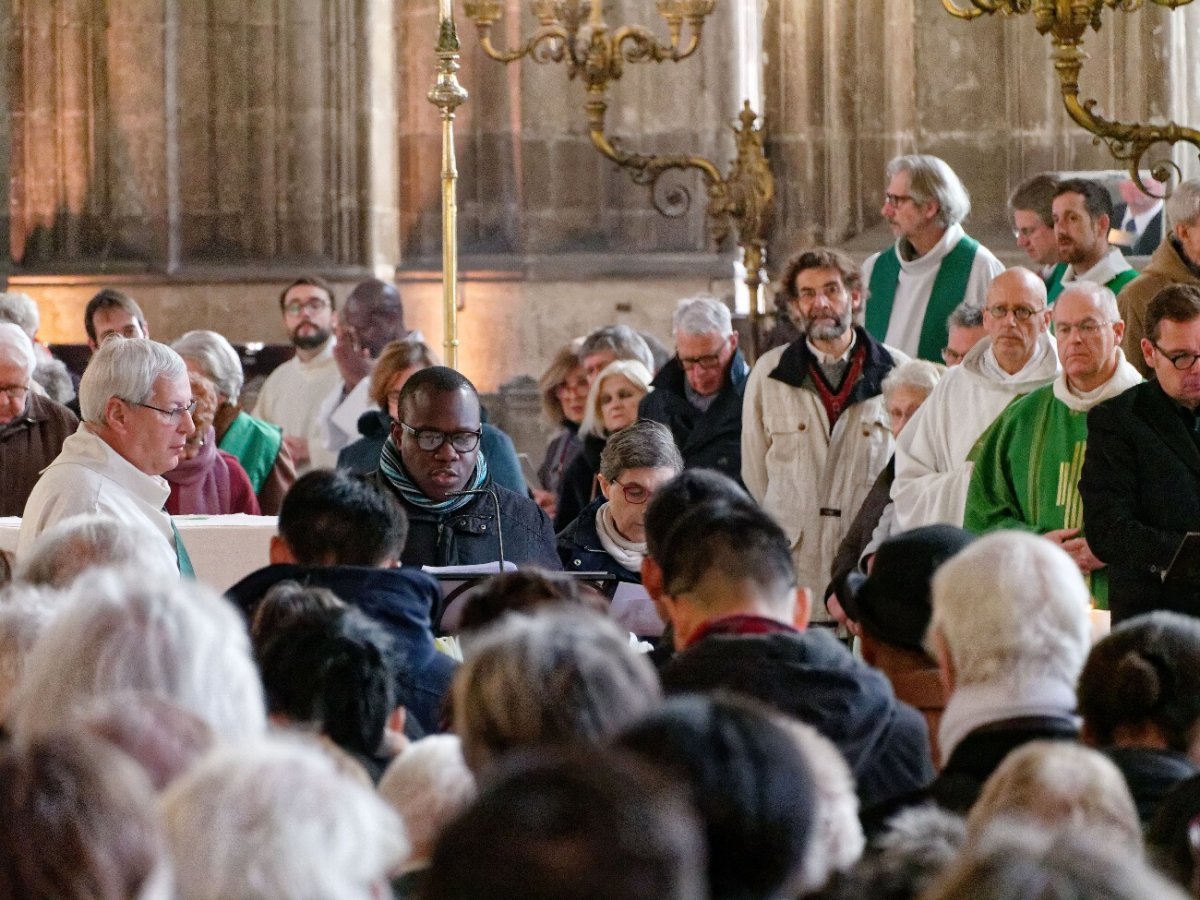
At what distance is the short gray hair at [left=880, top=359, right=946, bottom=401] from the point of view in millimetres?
7406

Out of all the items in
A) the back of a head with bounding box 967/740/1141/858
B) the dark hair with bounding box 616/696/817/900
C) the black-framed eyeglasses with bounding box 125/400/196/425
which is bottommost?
the back of a head with bounding box 967/740/1141/858

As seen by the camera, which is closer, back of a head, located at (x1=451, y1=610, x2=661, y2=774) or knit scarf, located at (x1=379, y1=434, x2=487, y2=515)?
back of a head, located at (x1=451, y1=610, x2=661, y2=774)

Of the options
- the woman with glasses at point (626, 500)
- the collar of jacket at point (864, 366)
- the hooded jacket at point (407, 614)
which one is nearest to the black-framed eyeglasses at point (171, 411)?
the woman with glasses at point (626, 500)

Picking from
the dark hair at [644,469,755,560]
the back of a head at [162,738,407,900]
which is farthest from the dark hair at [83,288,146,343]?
the back of a head at [162,738,407,900]

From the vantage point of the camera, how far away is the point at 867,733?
383 centimetres

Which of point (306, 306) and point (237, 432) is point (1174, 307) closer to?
point (237, 432)

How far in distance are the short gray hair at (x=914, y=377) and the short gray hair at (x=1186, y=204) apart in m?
0.85

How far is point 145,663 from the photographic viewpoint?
132 inches

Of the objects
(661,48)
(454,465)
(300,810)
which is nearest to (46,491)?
(454,465)

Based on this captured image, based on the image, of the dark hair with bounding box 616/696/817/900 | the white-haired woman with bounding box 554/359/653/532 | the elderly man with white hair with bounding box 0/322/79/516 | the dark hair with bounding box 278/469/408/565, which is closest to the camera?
the dark hair with bounding box 616/696/817/900

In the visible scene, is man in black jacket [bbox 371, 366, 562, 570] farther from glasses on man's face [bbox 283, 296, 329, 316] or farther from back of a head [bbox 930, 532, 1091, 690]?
glasses on man's face [bbox 283, 296, 329, 316]

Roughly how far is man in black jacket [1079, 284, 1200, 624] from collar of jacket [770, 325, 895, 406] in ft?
5.27

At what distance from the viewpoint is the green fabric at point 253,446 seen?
831cm

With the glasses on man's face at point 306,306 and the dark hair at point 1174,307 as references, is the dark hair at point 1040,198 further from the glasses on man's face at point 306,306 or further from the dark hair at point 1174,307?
the glasses on man's face at point 306,306
